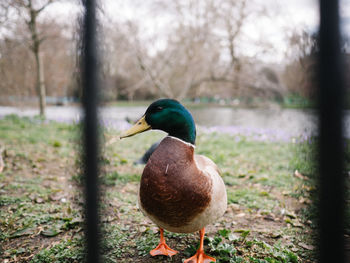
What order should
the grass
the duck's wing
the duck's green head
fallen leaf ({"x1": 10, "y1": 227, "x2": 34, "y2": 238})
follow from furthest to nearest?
fallen leaf ({"x1": 10, "y1": 227, "x2": 34, "y2": 238}), the duck's wing, the duck's green head, the grass

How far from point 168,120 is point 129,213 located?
1346 millimetres

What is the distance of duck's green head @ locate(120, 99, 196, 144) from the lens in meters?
1.60

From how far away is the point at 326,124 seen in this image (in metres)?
0.55

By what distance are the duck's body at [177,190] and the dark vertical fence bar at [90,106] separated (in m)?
0.80

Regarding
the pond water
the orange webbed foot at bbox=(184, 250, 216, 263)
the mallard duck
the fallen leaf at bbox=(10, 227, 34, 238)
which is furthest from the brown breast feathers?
the pond water

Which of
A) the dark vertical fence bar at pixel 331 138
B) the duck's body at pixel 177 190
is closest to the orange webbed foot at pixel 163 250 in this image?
the duck's body at pixel 177 190

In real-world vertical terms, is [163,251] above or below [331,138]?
below

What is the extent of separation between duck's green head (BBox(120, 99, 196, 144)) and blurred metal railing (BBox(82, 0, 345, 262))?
95cm

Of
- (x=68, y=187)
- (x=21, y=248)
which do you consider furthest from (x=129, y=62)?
(x=21, y=248)

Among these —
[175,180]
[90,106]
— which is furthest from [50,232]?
[90,106]

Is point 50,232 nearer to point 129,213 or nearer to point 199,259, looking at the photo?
point 129,213

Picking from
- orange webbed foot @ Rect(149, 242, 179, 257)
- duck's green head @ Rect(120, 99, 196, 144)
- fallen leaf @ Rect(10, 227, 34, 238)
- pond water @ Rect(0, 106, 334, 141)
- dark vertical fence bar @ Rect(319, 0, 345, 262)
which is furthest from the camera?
pond water @ Rect(0, 106, 334, 141)

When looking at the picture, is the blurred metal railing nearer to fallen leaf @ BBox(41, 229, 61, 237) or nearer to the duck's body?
the duck's body

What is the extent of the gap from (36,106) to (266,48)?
1188 cm
